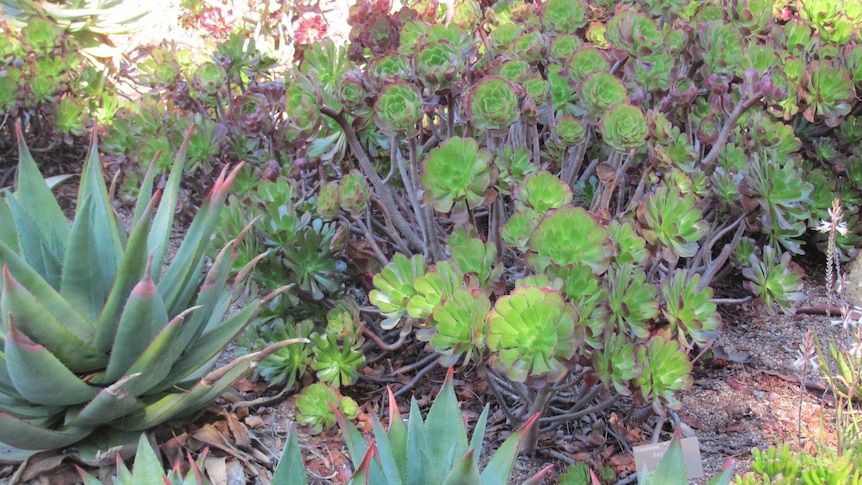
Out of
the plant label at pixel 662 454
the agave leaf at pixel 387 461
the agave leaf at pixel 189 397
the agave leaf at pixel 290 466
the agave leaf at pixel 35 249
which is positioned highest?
the agave leaf at pixel 35 249

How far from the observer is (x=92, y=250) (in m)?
1.79

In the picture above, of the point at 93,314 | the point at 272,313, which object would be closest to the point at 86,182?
the point at 93,314

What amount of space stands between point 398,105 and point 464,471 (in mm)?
1203

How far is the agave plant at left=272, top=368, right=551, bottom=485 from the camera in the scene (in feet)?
4.00

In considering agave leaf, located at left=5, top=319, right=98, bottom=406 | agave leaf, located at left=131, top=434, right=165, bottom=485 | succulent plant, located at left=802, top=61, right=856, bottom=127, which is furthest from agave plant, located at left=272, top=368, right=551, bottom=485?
succulent plant, located at left=802, top=61, right=856, bottom=127

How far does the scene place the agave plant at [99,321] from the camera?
161cm

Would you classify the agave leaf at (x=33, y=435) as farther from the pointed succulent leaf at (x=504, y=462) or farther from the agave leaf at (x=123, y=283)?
the pointed succulent leaf at (x=504, y=462)

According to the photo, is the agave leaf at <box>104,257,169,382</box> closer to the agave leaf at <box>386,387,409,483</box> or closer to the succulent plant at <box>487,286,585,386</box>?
the agave leaf at <box>386,387,409,483</box>

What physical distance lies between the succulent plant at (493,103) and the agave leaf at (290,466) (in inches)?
43.0

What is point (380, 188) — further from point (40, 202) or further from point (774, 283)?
point (774, 283)

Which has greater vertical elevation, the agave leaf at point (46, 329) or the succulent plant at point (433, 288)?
the agave leaf at point (46, 329)

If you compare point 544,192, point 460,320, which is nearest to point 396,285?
point 460,320

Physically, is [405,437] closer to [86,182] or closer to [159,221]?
[159,221]

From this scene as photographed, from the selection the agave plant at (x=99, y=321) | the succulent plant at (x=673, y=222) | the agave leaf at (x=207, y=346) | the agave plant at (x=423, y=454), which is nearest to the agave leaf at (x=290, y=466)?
the agave plant at (x=423, y=454)
